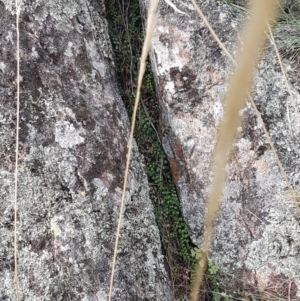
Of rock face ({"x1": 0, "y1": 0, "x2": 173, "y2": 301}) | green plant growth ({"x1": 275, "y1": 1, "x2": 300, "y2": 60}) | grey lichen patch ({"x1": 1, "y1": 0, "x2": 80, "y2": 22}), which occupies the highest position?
grey lichen patch ({"x1": 1, "y1": 0, "x2": 80, "y2": 22})

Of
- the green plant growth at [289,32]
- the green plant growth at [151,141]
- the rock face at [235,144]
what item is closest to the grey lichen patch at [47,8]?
the green plant growth at [151,141]

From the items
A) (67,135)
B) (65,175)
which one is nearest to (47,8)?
(67,135)

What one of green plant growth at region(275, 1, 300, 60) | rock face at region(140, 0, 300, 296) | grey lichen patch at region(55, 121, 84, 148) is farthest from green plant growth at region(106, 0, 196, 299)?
green plant growth at region(275, 1, 300, 60)

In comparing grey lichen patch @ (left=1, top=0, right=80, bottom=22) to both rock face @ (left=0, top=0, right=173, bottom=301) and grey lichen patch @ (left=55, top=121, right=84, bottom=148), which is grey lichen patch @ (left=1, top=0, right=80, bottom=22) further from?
grey lichen patch @ (left=55, top=121, right=84, bottom=148)

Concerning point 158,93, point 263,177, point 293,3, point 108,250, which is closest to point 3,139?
point 108,250

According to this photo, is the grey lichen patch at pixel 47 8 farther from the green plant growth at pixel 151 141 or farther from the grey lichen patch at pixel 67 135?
the grey lichen patch at pixel 67 135

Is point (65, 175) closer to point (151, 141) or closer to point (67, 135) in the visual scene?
point (67, 135)

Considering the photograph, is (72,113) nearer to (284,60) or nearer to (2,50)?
(2,50)
